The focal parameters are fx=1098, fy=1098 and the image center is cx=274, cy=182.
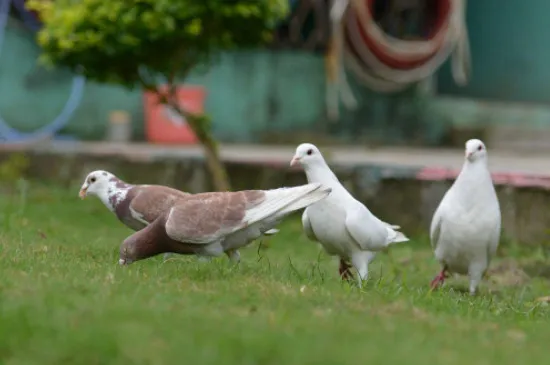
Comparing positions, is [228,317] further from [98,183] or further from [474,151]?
[474,151]

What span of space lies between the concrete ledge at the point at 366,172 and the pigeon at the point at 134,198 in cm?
325

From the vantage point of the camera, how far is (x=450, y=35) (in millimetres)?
13125

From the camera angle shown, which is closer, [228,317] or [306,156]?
[228,317]

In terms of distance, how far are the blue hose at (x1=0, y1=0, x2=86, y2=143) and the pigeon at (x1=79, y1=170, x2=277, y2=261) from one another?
7.25m

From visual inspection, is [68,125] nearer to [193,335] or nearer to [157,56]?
[157,56]

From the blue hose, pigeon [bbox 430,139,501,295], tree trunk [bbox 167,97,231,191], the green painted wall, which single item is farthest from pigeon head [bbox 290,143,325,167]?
the blue hose

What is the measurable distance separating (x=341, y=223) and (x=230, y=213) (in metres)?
0.68

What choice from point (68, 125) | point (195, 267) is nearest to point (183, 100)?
point (68, 125)

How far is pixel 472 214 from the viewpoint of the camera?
5984mm

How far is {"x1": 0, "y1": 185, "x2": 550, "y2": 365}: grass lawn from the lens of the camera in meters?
3.46

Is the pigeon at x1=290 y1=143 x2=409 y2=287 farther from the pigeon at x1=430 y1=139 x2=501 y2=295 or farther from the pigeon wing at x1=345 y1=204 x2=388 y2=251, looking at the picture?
the pigeon at x1=430 y1=139 x2=501 y2=295

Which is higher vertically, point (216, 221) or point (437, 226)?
point (216, 221)

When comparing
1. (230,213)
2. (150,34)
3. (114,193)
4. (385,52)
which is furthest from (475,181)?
(385,52)

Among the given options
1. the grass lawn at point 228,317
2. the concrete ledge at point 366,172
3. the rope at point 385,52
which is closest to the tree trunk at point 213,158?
Answer: the concrete ledge at point 366,172
